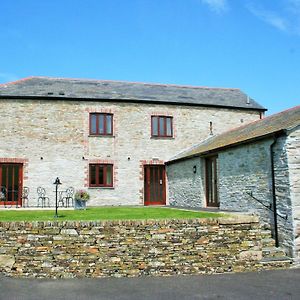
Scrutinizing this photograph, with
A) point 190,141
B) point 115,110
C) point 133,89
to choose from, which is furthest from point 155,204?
point 133,89

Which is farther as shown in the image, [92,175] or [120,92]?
[120,92]

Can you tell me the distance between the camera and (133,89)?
835 inches

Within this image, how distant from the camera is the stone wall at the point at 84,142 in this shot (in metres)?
18.2

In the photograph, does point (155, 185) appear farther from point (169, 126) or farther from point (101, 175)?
point (169, 126)

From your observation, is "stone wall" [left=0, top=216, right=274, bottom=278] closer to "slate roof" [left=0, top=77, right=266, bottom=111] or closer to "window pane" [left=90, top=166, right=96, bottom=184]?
"window pane" [left=90, top=166, right=96, bottom=184]

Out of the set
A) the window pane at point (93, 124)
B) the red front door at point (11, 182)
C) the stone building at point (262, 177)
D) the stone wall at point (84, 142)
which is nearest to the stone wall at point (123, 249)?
the stone building at point (262, 177)

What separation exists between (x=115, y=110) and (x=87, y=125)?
5.60 ft

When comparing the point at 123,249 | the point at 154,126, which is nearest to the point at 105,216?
the point at 123,249

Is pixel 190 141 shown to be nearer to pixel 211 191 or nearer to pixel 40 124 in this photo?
pixel 211 191

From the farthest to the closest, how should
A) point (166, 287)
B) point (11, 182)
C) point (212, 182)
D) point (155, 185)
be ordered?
point (155, 185), point (11, 182), point (212, 182), point (166, 287)

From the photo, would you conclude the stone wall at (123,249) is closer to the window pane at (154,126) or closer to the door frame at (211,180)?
the door frame at (211,180)

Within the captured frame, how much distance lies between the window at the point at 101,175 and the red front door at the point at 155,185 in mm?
1962

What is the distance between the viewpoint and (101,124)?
19.3 metres

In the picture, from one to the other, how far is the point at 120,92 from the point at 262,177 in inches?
455
